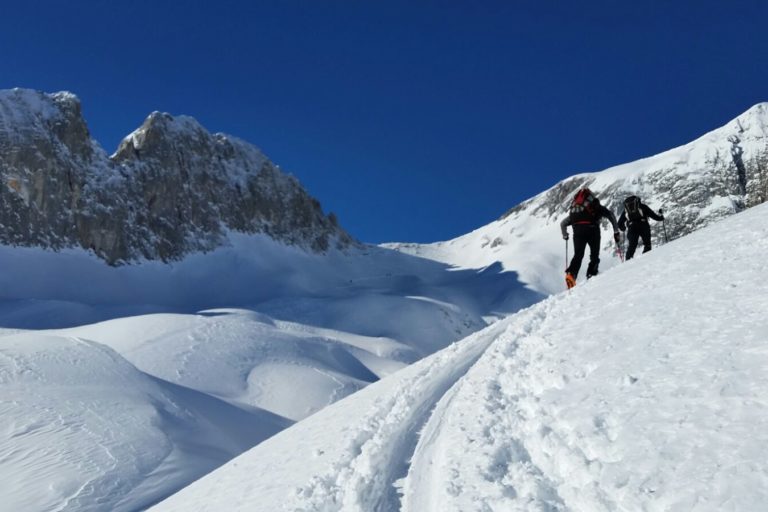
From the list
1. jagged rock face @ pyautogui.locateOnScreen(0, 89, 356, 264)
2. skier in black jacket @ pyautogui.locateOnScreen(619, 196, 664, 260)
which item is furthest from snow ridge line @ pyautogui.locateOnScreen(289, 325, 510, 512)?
jagged rock face @ pyautogui.locateOnScreen(0, 89, 356, 264)

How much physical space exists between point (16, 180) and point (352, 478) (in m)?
91.9

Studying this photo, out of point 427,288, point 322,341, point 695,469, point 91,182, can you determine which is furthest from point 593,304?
point 91,182

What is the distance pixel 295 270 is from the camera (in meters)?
112

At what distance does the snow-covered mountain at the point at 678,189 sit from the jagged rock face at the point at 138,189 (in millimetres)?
44183

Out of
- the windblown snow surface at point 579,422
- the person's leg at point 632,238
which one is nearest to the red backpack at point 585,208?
the person's leg at point 632,238

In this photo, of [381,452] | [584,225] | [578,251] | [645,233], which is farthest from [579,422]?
[645,233]

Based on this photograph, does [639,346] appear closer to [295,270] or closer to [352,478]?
[352,478]

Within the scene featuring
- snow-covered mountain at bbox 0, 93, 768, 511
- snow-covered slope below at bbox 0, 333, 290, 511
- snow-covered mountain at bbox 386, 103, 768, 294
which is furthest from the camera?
snow-covered mountain at bbox 386, 103, 768, 294

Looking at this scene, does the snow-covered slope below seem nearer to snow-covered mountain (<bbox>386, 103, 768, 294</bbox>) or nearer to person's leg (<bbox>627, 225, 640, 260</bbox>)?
person's leg (<bbox>627, 225, 640, 260</bbox>)

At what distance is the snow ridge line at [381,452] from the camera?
258 inches

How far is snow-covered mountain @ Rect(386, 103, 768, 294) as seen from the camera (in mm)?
103688

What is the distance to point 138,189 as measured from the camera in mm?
102750

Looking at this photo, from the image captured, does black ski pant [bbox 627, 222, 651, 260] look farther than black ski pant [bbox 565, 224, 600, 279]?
Yes

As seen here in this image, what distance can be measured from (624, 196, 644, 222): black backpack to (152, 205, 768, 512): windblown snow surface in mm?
5572
